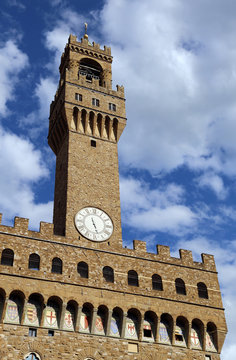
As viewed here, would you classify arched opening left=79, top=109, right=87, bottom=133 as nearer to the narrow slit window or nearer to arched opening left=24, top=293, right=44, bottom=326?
the narrow slit window

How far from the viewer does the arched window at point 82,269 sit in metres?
32.5

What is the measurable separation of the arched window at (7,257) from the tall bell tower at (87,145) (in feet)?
14.2

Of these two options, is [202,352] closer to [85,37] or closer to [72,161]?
[72,161]

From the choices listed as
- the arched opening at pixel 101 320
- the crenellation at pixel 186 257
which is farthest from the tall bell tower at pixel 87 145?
the crenellation at pixel 186 257

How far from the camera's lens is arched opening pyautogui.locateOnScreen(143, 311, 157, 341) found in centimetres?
3238

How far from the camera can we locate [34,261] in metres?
31.6

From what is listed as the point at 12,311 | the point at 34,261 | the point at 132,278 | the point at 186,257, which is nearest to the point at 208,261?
the point at 186,257

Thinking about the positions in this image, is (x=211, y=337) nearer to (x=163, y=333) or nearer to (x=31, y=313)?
(x=163, y=333)

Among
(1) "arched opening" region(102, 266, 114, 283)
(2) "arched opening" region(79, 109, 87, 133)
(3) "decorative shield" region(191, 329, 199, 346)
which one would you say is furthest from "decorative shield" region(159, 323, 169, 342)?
(2) "arched opening" region(79, 109, 87, 133)

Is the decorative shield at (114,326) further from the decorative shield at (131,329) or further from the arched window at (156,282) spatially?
the arched window at (156,282)

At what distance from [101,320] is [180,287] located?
672 cm

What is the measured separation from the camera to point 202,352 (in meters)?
33.2

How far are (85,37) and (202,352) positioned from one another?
Result: 110ft

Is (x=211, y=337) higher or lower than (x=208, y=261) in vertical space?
lower
